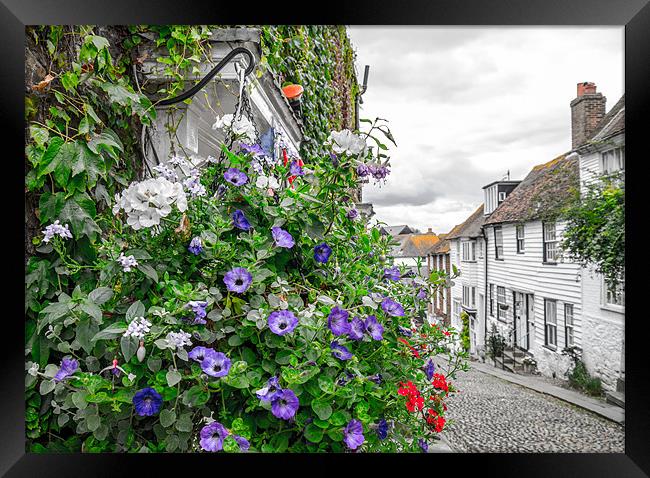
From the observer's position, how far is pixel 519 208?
2.19 metres

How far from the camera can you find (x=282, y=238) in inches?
35.3

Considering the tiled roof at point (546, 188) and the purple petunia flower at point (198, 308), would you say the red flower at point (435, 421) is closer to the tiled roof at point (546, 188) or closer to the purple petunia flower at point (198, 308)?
the purple petunia flower at point (198, 308)

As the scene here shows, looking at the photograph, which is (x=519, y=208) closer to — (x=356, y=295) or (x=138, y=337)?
(x=356, y=295)

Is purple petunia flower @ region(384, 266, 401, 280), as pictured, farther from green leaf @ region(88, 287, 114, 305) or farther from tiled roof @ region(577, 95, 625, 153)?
tiled roof @ region(577, 95, 625, 153)

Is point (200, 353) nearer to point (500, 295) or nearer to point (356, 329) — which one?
point (356, 329)

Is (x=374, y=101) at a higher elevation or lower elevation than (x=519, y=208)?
higher

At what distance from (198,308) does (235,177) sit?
30cm

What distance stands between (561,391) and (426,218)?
1.05 meters

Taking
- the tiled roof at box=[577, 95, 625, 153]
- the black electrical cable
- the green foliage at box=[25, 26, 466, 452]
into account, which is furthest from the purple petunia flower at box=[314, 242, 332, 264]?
the tiled roof at box=[577, 95, 625, 153]

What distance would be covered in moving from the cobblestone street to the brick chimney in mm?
1023

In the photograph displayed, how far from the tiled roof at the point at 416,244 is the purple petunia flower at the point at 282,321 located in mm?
579
